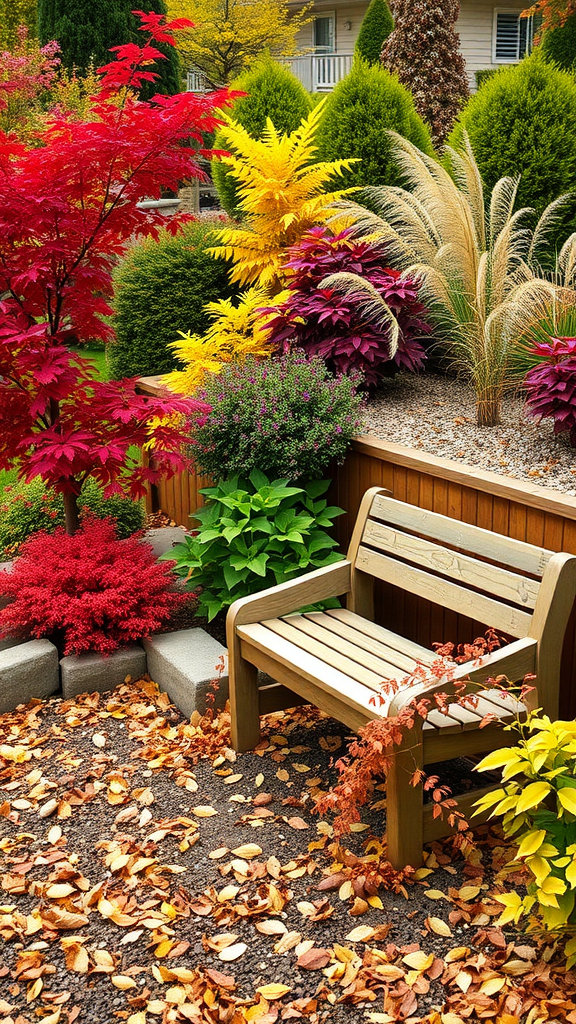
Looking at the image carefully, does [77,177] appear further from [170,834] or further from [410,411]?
[170,834]

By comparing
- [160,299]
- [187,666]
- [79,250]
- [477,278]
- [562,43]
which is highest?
[562,43]

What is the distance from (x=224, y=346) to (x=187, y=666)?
2.22m

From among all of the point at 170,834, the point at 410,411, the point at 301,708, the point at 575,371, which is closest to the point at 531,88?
the point at 410,411

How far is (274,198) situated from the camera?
18.0 ft

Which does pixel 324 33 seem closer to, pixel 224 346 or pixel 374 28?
pixel 374 28

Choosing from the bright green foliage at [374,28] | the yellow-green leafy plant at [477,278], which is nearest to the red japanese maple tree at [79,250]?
the yellow-green leafy plant at [477,278]

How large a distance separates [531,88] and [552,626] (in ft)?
12.4

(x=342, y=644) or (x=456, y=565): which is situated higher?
(x=456, y=565)

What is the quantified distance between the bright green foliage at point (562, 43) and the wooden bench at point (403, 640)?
11.1 m

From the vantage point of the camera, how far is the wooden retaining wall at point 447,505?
309 centimetres

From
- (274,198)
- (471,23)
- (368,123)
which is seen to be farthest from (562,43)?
(471,23)

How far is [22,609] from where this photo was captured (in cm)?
396

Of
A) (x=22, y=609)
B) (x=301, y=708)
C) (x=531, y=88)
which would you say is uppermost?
(x=531, y=88)

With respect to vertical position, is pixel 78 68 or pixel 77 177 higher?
pixel 78 68
